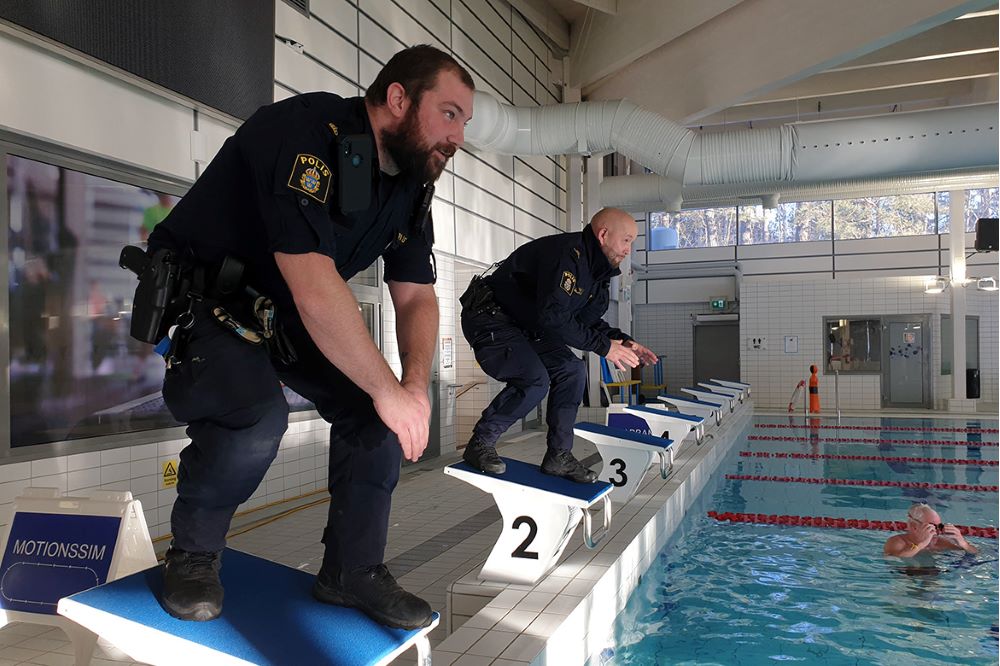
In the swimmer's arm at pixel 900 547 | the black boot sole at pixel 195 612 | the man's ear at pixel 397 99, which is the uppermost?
the man's ear at pixel 397 99

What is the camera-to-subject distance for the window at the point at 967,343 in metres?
16.2

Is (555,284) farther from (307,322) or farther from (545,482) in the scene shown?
Answer: (307,322)

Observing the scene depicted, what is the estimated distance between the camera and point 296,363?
6.12 ft

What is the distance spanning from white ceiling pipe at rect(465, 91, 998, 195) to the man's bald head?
4.78 meters

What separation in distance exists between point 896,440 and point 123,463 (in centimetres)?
1046

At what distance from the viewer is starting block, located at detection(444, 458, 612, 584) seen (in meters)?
3.37

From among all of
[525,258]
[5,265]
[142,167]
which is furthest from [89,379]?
[525,258]

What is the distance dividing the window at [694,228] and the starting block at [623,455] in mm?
14705

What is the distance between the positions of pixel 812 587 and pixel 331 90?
5.42m

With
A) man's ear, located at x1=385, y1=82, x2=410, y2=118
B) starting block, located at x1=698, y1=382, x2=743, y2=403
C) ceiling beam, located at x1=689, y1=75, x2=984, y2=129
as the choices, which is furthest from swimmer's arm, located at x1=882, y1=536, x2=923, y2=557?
ceiling beam, located at x1=689, y1=75, x2=984, y2=129

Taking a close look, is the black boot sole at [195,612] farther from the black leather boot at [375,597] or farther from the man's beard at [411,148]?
the man's beard at [411,148]

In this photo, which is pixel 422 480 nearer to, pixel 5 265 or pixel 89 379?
pixel 89 379

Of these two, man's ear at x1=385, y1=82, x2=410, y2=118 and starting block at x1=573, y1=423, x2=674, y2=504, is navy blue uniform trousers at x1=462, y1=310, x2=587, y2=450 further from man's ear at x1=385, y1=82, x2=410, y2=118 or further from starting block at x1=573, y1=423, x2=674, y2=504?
man's ear at x1=385, y1=82, x2=410, y2=118

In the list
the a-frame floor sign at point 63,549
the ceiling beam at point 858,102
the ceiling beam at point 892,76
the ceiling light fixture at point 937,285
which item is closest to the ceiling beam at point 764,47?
the ceiling beam at point 892,76
